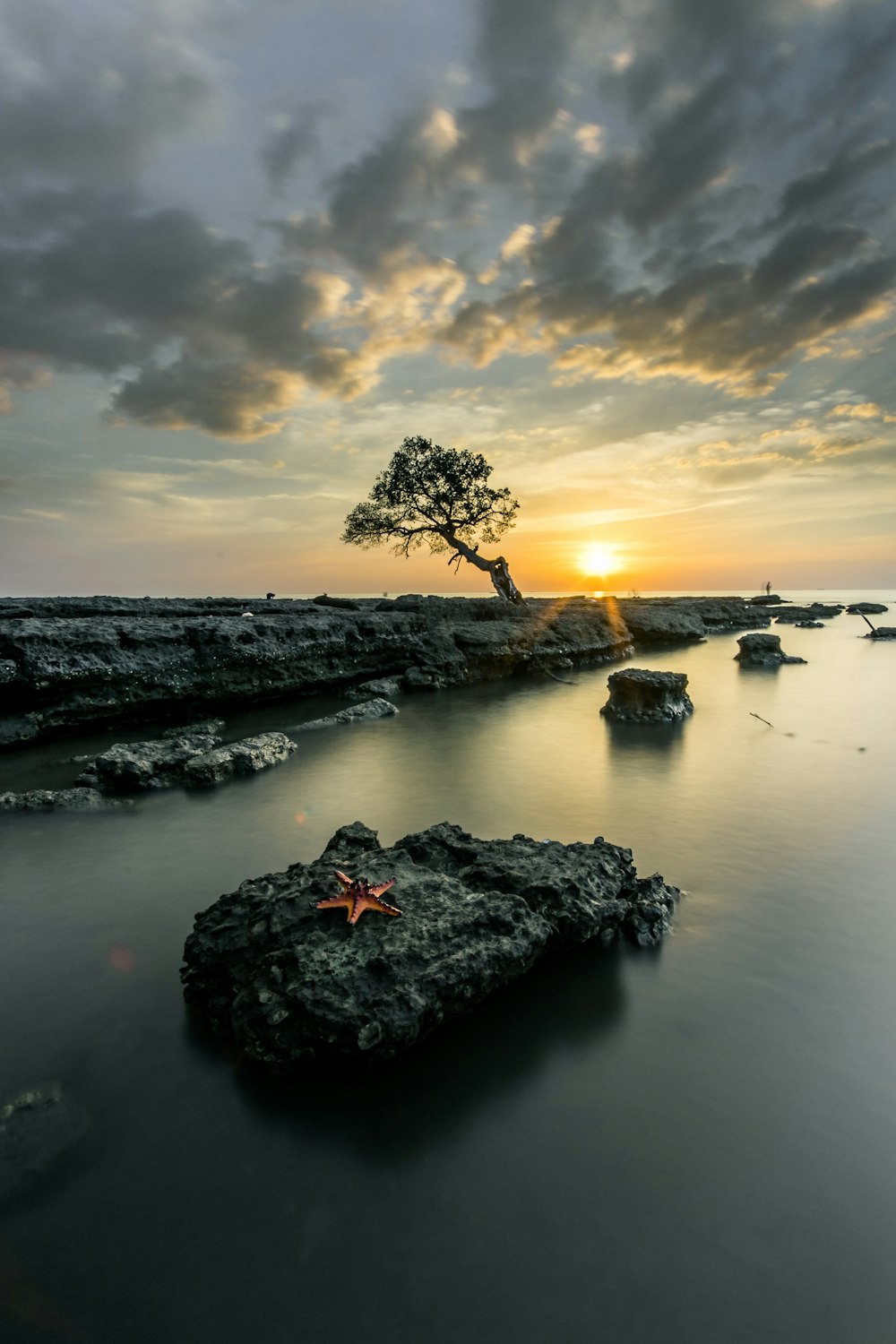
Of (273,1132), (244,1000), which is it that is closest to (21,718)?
(244,1000)

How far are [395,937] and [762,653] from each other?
813 inches

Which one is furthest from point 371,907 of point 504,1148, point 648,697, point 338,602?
point 338,602

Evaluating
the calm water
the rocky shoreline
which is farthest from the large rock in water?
the rocky shoreline

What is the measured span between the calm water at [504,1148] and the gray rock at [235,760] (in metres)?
2.43

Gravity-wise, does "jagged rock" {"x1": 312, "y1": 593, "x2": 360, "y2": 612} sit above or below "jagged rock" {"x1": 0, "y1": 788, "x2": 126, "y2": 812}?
above

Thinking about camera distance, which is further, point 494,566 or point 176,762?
point 494,566

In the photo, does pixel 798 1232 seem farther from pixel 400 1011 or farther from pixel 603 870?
pixel 603 870

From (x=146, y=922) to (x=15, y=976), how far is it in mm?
806

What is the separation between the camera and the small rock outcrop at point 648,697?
11.0 m

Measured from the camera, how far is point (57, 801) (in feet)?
21.1

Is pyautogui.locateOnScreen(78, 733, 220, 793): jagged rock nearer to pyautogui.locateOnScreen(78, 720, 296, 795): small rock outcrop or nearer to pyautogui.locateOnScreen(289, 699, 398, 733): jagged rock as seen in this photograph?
pyautogui.locateOnScreen(78, 720, 296, 795): small rock outcrop

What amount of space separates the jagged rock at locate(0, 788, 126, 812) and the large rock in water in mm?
3873

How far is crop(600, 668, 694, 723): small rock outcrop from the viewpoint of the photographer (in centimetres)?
1102

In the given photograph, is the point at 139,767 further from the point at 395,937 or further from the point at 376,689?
the point at 376,689
